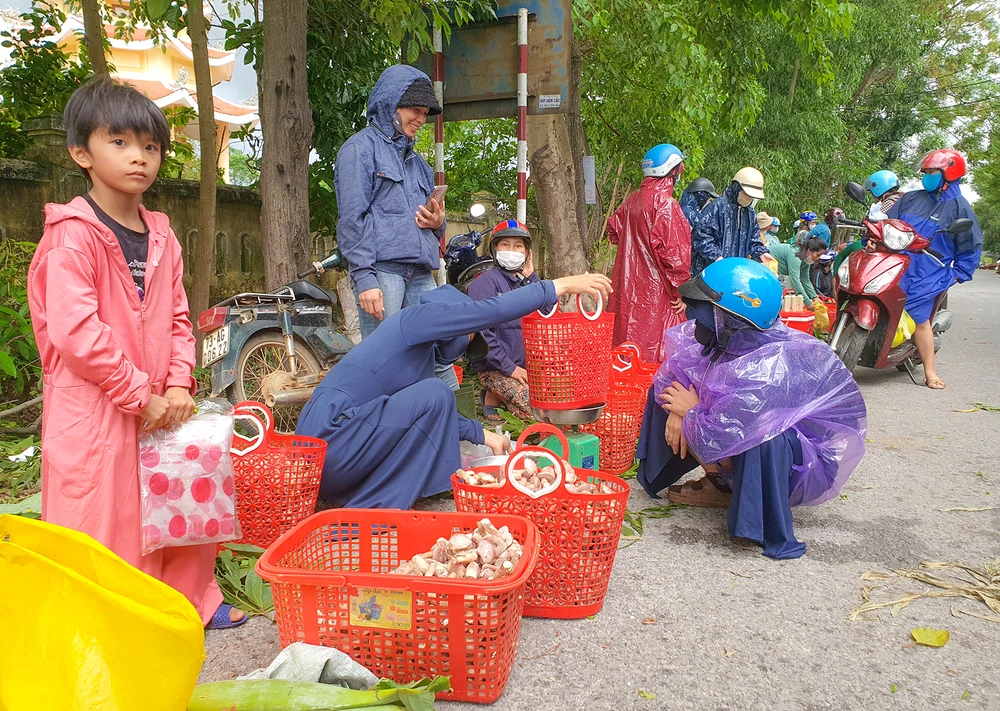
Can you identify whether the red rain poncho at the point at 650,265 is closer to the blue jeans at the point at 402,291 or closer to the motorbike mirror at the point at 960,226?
the blue jeans at the point at 402,291

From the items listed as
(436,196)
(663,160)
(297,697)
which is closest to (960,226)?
(663,160)

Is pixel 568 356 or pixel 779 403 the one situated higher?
pixel 568 356

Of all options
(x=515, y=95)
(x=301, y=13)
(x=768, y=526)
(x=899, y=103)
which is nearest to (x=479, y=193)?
(x=515, y=95)

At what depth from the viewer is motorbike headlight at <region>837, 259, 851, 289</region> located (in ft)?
23.6

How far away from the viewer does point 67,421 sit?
229cm

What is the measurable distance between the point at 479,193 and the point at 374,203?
937 cm

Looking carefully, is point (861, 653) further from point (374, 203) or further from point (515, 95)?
point (515, 95)

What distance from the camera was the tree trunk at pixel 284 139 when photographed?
5305 mm

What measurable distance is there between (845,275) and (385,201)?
487 cm

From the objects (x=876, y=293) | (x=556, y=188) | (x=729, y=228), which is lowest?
(x=876, y=293)

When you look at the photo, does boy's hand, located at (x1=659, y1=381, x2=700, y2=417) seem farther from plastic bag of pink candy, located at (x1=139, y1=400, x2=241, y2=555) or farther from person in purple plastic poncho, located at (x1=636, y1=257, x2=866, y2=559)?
plastic bag of pink candy, located at (x1=139, y1=400, x2=241, y2=555)

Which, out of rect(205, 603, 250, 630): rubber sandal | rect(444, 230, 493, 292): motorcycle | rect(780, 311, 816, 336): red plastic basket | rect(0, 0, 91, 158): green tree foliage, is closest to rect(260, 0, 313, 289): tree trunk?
rect(444, 230, 493, 292): motorcycle

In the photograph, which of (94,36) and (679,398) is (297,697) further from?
(94,36)

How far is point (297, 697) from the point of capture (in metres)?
1.92
